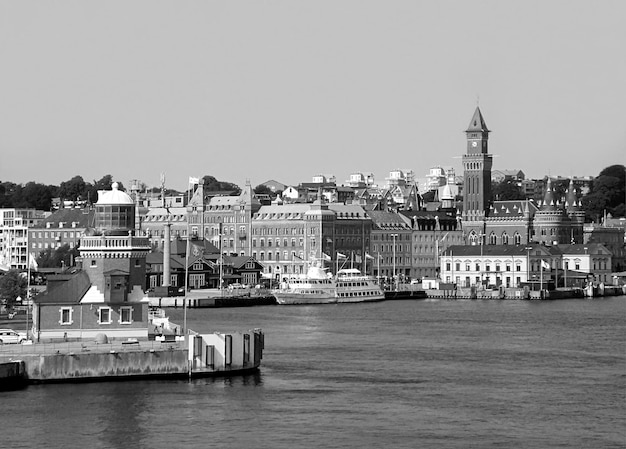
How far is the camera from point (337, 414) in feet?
168

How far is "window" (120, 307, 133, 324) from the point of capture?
60.8m

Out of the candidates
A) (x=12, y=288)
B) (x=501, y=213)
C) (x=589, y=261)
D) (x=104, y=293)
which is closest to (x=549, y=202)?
(x=501, y=213)

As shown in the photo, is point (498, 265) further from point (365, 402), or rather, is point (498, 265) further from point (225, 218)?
point (365, 402)

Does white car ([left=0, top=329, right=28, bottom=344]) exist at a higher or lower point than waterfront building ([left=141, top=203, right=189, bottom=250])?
lower

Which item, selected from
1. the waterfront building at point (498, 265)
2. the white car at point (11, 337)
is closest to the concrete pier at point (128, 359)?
the white car at point (11, 337)

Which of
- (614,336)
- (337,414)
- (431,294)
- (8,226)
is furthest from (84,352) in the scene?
(8,226)

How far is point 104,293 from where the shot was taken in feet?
201

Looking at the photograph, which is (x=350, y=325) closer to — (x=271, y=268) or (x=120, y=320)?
(x=120, y=320)

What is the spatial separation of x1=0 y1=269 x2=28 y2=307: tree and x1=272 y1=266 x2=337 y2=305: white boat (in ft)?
89.5

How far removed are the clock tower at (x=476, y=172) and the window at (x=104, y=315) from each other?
106628 millimetres

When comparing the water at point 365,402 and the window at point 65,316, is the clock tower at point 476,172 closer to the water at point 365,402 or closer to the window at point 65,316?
the water at point 365,402

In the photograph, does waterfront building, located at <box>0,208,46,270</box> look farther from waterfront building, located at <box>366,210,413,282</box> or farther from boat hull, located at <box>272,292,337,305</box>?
boat hull, located at <box>272,292,337,305</box>

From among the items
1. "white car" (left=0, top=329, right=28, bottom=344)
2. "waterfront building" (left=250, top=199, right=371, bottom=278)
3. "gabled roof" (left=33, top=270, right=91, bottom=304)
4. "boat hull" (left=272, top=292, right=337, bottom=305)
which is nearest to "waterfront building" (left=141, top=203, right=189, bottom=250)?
"waterfront building" (left=250, top=199, right=371, bottom=278)

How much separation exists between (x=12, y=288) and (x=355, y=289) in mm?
39098
